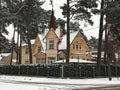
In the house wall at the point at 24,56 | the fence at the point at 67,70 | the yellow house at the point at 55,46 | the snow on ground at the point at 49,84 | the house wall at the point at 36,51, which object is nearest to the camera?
the snow on ground at the point at 49,84

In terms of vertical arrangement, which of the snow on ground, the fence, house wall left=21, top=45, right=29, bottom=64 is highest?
house wall left=21, top=45, right=29, bottom=64

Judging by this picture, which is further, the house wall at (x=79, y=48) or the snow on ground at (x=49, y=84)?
the house wall at (x=79, y=48)

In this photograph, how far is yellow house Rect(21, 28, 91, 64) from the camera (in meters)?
68.8

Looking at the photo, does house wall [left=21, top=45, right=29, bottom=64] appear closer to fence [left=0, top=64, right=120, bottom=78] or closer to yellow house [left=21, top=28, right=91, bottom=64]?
yellow house [left=21, top=28, right=91, bottom=64]

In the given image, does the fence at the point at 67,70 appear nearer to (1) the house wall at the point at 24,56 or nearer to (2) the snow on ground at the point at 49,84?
(2) the snow on ground at the point at 49,84

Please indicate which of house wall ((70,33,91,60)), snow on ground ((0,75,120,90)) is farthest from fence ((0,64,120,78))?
house wall ((70,33,91,60))

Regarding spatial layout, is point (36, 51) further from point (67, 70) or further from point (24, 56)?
point (67, 70)

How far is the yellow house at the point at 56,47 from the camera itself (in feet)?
226

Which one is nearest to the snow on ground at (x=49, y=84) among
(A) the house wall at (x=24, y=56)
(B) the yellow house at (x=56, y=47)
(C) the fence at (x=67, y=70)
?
(C) the fence at (x=67, y=70)

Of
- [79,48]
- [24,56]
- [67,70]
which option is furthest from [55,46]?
[67,70]

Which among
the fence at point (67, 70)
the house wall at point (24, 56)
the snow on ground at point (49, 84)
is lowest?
the snow on ground at point (49, 84)

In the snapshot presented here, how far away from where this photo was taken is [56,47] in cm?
6894

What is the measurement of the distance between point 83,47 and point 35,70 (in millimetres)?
25488

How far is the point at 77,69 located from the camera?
42656 millimetres
